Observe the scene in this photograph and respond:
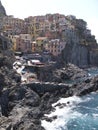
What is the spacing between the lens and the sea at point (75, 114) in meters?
56.9

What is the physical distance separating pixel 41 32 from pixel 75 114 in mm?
86693

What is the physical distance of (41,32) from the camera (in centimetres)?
14775

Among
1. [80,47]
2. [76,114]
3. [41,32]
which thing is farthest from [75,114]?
[80,47]

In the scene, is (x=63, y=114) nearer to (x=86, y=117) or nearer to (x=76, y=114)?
(x=76, y=114)

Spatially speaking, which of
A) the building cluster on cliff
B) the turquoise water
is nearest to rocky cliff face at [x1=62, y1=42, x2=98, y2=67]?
the building cluster on cliff

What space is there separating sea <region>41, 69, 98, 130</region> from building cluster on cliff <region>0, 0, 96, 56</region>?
5425 centimetres

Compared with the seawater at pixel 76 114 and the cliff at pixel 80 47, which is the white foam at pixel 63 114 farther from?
the cliff at pixel 80 47

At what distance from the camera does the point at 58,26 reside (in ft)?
484

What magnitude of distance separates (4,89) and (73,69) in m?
63.4

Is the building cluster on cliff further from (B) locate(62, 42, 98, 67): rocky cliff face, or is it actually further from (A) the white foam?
(A) the white foam

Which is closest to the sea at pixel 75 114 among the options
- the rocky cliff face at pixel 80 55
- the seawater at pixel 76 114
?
the seawater at pixel 76 114

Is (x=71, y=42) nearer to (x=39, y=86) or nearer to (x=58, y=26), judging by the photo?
(x=58, y=26)

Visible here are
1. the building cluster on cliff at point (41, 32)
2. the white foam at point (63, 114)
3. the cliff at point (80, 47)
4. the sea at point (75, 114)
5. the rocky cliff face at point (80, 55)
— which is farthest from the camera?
the cliff at point (80, 47)

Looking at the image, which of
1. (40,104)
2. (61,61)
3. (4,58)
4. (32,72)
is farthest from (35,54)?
(40,104)
